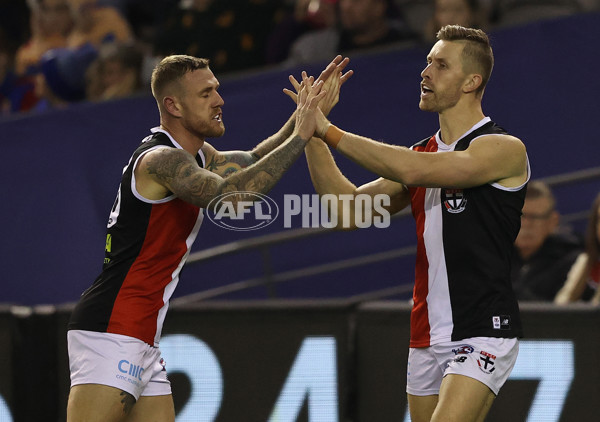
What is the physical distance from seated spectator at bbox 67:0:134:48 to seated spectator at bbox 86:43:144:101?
1.02 meters

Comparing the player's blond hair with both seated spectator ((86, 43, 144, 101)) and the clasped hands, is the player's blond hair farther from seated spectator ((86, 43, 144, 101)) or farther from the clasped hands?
seated spectator ((86, 43, 144, 101))

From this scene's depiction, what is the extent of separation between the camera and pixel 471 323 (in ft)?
16.9

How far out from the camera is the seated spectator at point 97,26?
35.9 feet

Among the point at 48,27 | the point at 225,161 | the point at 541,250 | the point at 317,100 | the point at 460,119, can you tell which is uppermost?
the point at 48,27

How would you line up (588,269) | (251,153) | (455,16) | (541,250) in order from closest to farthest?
(251,153)
(588,269)
(541,250)
(455,16)

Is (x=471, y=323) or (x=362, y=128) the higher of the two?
(x=362, y=128)

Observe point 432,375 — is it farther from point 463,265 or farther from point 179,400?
point 179,400

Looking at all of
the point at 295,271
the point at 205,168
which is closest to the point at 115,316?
the point at 205,168

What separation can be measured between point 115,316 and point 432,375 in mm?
1526

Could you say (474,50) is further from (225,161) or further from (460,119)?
(225,161)

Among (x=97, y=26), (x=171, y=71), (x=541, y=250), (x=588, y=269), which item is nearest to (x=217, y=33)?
(x=97, y=26)

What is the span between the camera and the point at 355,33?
9.00m

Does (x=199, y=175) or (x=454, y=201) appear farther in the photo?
(x=454, y=201)

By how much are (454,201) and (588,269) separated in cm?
226
